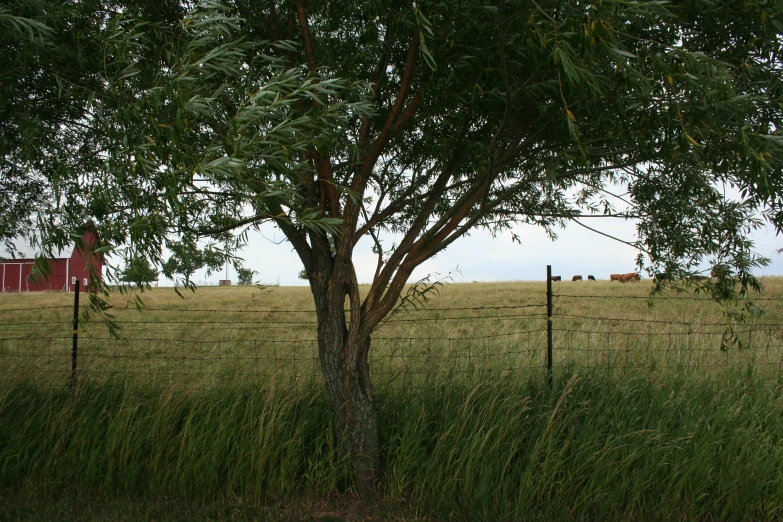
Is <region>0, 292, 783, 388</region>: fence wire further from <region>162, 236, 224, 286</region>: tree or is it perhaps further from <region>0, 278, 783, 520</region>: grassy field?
<region>162, 236, 224, 286</region>: tree

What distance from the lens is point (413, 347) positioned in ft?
41.1

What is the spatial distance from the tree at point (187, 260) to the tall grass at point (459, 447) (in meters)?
2.04

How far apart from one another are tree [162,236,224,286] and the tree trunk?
4.90 feet

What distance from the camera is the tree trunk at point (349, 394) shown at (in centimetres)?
546

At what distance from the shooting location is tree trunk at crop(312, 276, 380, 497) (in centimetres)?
546

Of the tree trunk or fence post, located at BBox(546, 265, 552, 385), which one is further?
fence post, located at BBox(546, 265, 552, 385)

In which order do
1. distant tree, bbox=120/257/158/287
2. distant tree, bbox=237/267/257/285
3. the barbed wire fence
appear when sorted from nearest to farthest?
1. distant tree, bbox=120/257/158/287
2. distant tree, bbox=237/267/257/285
3. the barbed wire fence

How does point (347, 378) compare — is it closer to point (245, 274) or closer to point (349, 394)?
point (349, 394)

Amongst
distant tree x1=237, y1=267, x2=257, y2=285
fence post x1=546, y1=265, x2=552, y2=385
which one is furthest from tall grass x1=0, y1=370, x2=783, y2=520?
distant tree x1=237, y1=267, x2=257, y2=285

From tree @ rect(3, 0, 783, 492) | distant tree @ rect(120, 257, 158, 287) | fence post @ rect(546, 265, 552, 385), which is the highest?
tree @ rect(3, 0, 783, 492)

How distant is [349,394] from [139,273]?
106 inches

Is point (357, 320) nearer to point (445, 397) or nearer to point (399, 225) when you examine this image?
point (445, 397)

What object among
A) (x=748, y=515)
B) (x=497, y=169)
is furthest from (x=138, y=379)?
(x=748, y=515)

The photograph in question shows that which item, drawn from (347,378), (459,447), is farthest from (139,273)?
(459,447)
